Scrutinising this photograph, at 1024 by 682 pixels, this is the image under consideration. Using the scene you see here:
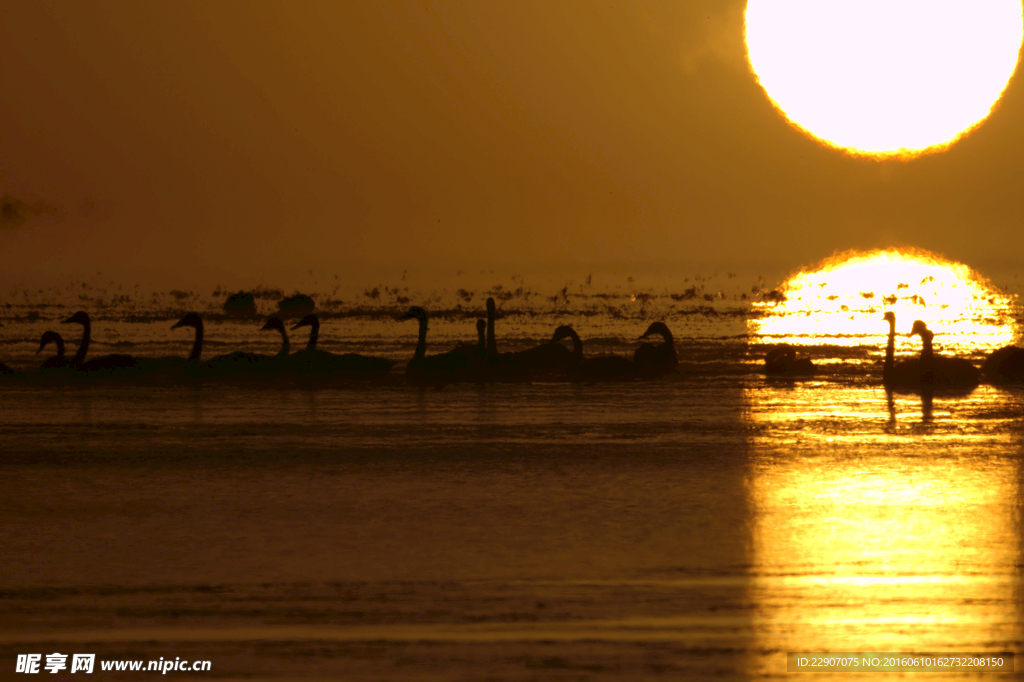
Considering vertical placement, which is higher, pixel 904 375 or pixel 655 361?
pixel 655 361

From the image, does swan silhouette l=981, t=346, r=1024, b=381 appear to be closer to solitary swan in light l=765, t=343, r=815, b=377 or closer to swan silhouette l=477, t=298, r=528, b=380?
solitary swan in light l=765, t=343, r=815, b=377

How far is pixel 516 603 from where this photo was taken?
684cm

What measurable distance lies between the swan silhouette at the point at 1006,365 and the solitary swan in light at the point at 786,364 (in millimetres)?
2879

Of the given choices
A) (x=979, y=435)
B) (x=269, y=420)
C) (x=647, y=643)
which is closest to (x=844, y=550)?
(x=647, y=643)

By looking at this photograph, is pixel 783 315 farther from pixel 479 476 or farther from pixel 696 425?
pixel 479 476

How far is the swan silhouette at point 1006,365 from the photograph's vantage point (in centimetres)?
1929

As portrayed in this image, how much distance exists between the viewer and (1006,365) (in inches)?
765

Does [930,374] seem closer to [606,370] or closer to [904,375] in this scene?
[904,375]

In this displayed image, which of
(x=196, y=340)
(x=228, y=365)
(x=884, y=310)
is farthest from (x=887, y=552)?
(x=884, y=310)

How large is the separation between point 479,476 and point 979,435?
18.8 ft

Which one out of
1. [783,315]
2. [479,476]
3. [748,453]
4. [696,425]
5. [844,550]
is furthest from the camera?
[783,315]

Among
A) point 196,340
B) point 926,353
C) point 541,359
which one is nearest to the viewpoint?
point 926,353

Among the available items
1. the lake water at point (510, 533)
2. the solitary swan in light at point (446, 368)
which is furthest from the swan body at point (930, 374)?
the solitary swan in light at point (446, 368)

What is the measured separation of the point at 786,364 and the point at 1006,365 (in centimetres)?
341
